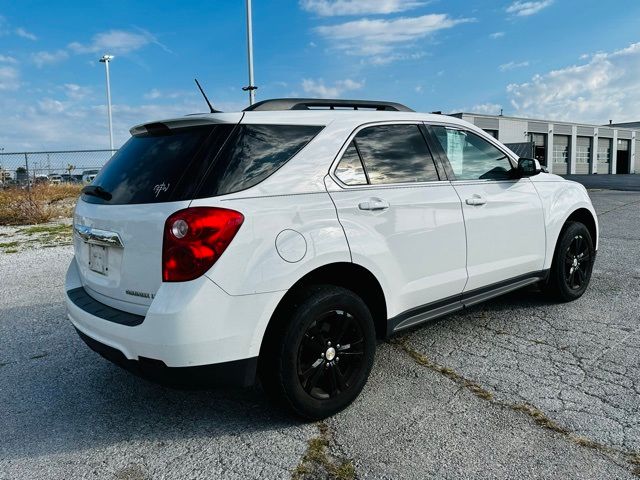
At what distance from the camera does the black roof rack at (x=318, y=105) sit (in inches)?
120

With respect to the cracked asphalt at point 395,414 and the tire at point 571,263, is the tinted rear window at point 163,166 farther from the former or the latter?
the tire at point 571,263

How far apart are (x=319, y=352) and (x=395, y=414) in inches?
23.7

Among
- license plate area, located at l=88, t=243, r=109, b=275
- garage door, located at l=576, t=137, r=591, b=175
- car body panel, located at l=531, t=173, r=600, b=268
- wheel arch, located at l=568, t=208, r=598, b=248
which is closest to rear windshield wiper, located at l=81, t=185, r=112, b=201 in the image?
license plate area, located at l=88, t=243, r=109, b=275

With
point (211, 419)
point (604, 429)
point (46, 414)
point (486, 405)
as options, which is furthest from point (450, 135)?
point (46, 414)

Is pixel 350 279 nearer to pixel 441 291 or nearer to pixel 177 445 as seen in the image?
pixel 441 291

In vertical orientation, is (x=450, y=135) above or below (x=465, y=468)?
above

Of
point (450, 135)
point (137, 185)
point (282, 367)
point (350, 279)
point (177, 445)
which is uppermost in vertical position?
point (450, 135)

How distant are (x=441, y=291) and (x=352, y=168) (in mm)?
1093

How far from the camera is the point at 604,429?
267 centimetres

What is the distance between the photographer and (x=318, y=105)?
330cm

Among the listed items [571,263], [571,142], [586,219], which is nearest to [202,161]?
[571,263]

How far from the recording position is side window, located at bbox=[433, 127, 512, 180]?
12.2ft

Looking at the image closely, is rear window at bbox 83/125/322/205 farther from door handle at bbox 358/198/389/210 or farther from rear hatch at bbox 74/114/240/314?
door handle at bbox 358/198/389/210

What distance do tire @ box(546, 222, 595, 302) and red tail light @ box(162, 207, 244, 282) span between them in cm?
339
